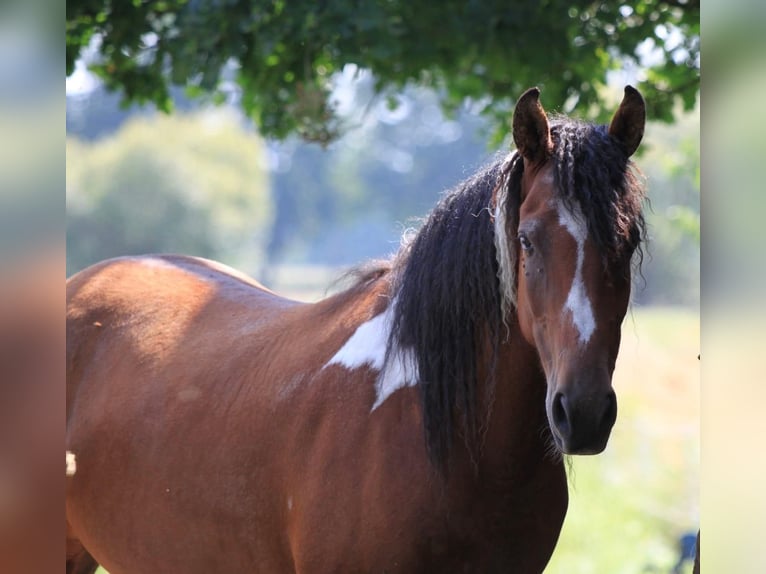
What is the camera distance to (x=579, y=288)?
6.63ft

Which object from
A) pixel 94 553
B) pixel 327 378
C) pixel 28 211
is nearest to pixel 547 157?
pixel 327 378

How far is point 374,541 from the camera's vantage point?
7.62 ft

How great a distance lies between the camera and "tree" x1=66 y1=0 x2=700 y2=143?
13.4 ft

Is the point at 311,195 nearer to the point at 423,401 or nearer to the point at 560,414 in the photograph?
the point at 423,401

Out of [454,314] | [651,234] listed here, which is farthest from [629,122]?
[454,314]

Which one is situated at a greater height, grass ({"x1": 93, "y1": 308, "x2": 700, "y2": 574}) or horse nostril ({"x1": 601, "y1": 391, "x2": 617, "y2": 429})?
horse nostril ({"x1": 601, "y1": 391, "x2": 617, "y2": 429})

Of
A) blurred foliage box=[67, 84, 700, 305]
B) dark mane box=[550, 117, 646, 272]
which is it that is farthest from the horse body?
blurred foliage box=[67, 84, 700, 305]

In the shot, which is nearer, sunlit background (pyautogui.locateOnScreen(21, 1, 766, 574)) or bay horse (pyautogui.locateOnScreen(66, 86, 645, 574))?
sunlit background (pyautogui.locateOnScreen(21, 1, 766, 574))

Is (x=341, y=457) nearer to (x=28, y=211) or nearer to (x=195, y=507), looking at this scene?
(x=195, y=507)

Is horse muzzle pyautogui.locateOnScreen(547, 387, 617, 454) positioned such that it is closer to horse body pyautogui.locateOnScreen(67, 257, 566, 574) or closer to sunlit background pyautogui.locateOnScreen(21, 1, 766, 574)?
sunlit background pyautogui.locateOnScreen(21, 1, 766, 574)

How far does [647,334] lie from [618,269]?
3088 cm

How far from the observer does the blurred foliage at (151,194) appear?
34.7m

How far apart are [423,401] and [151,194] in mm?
35172

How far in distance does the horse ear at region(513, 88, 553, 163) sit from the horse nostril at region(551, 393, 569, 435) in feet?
1.97
